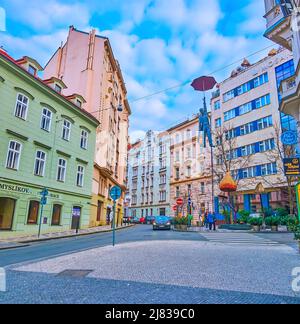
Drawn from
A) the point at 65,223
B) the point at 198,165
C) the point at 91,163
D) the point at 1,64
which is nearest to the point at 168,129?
the point at 198,165

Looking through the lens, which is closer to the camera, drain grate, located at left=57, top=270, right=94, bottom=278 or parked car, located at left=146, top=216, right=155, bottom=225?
drain grate, located at left=57, top=270, right=94, bottom=278

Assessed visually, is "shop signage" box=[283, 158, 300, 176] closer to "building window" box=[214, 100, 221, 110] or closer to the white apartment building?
"building window" box=[214, 100, 221, 110]

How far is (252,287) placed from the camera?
4.72 metres

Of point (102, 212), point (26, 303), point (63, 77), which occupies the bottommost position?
point (26, 303)

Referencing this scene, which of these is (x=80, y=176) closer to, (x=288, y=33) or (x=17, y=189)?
(x=17, y=189)

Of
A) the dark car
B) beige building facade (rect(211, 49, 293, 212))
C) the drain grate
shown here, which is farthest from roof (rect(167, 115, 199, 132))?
the drain grate

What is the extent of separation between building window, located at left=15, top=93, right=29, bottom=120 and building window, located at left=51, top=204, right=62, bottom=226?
298 inches

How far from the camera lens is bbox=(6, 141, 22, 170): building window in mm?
17550

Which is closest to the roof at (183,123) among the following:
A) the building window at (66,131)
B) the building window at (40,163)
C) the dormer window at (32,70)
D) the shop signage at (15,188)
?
the building window at (66,131)

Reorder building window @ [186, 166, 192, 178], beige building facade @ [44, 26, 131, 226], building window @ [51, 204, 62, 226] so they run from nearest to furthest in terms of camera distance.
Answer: building window @ [51, 204, 62, 226] < beige building facade @ [44, 26, 131, 226] < building window @ [186, 166, 192, 178]

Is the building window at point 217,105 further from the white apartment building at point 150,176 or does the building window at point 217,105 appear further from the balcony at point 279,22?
the balcony at point 279,22

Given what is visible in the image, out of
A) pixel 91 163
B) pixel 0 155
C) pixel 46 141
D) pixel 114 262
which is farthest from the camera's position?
pixel 91 163
